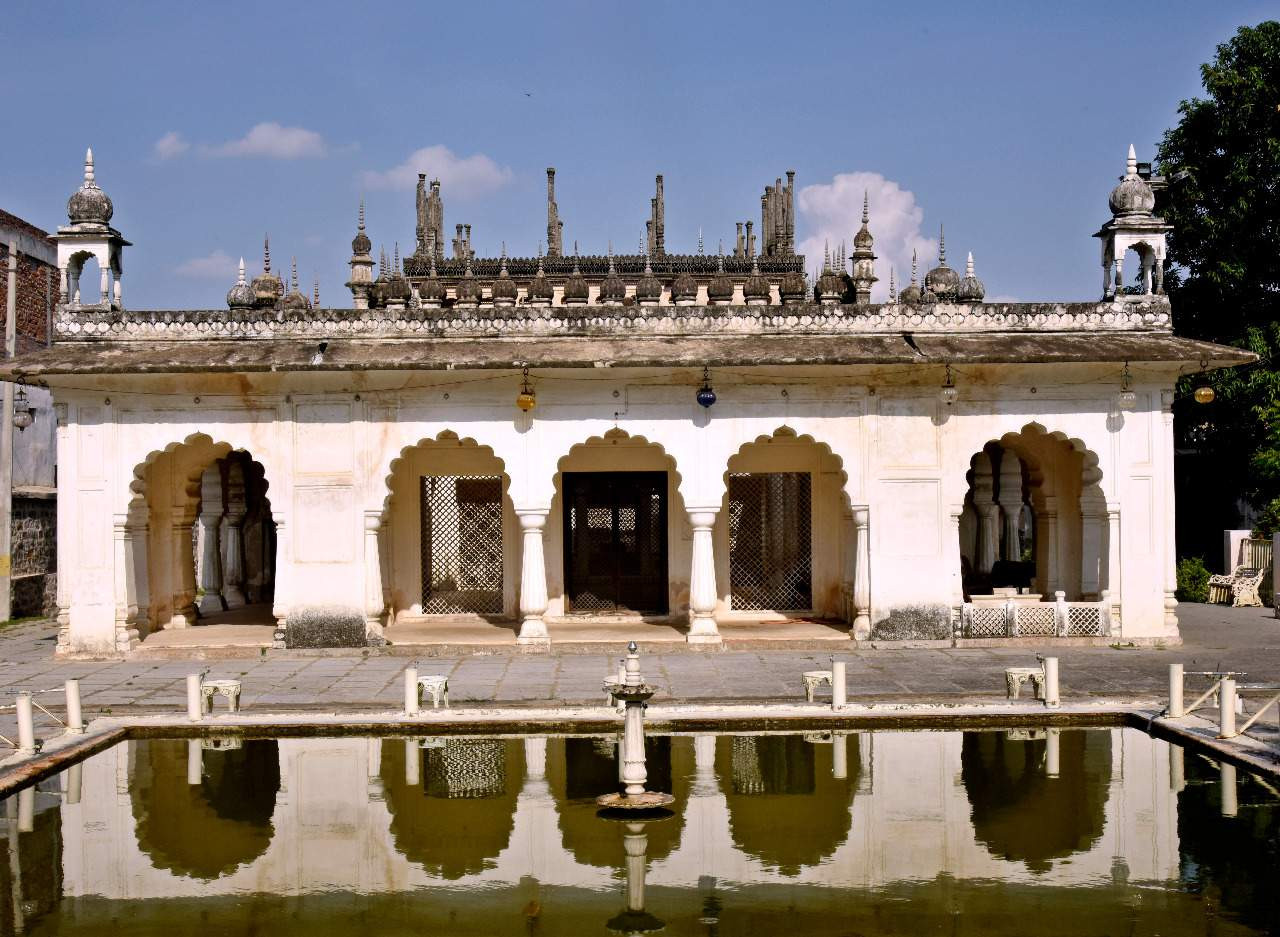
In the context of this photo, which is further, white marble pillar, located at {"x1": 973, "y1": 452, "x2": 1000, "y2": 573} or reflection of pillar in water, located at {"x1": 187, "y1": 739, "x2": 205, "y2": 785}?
white marble pillar, located at {"x1": 973, "y1": 452, "x2": 1000, "y2": 573}

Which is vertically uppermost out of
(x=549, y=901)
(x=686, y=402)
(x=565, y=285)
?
(x=565, y=285)

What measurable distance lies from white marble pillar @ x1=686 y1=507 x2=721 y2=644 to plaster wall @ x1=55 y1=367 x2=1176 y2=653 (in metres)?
0.22

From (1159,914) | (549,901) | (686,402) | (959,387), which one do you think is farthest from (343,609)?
(1159,914)

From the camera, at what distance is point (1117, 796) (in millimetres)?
9688

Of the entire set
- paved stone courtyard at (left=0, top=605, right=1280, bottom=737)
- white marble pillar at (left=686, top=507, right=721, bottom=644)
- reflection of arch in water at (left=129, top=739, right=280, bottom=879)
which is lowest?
reflection of arch in water at (left=129, top=739, right=280, bottom=879)

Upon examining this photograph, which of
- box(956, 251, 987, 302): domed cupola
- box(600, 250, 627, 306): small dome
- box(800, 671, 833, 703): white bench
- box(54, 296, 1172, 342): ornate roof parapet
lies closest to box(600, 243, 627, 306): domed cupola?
box(600, 250, 627, 306): small dome

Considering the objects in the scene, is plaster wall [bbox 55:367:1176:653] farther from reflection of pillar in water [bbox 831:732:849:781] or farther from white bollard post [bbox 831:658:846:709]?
reflection of pillar in water [bbox 831:732:849:781]

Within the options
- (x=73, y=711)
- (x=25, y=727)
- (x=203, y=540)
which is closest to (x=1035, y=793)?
(x=25, y=727)

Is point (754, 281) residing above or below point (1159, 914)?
above

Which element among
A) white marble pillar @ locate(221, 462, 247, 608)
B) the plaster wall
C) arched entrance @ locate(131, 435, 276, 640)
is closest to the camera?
the plaster wall

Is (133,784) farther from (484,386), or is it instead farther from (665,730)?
(484,386)

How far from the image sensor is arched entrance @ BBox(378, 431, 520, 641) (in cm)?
1889

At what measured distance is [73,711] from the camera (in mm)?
11836

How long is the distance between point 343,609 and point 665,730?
6.09m
